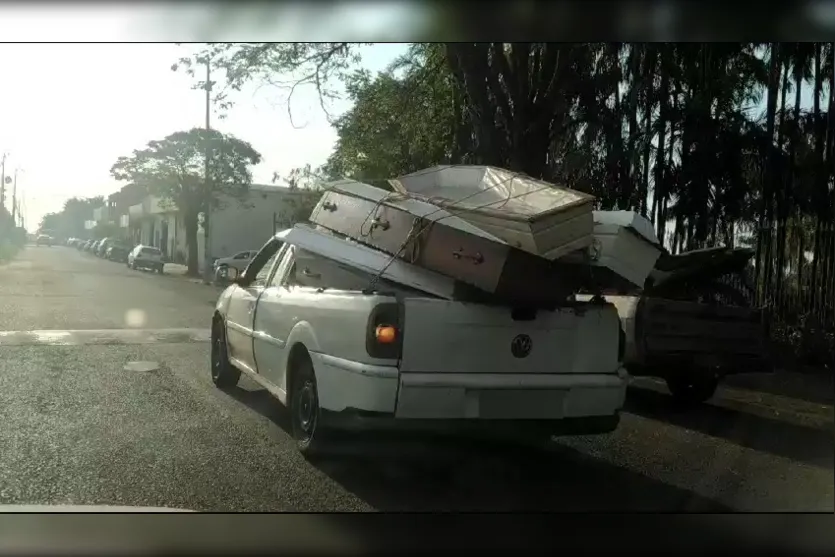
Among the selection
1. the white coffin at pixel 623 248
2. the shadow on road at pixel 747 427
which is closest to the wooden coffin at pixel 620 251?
the white coffin at pixel 623 248

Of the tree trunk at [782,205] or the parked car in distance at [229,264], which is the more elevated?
the tree trunk at [782,205]

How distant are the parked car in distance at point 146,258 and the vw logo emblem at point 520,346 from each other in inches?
93.0

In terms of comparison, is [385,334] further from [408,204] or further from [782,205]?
[782,205]

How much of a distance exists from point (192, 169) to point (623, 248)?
230 cm

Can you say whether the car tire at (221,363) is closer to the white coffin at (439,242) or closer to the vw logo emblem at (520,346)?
the white coffin at (439,242)

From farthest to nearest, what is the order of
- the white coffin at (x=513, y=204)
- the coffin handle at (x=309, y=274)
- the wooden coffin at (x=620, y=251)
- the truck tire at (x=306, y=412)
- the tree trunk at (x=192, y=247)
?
the tree trunk at (x=192, y=247)
the coffin handle at (x=309, y=274)
the truck tire at (x=306, y=412)
the wooden coffin at (x=620, y=251)
the white coffin at (x=513, y=204)

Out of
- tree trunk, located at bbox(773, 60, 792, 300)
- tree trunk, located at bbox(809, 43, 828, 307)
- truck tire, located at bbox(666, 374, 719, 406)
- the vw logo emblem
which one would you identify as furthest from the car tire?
tree trunk, located at bbox(809, 43, 828, 307)

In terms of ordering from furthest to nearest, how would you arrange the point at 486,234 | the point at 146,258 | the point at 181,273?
the point at 181,273 < the point at 146,258 < the point at 486,234

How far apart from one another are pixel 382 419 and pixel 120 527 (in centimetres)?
141

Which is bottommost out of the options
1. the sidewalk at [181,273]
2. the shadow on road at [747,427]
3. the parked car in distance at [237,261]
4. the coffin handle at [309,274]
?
the shadow on road at [747,427]

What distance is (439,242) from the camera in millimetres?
4094

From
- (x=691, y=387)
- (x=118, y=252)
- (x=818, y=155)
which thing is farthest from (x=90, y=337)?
(x=818, y=155)

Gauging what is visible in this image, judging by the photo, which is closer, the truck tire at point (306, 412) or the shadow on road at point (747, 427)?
the truck tire at point (306, 412)

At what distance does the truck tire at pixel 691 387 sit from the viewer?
16.3ft
